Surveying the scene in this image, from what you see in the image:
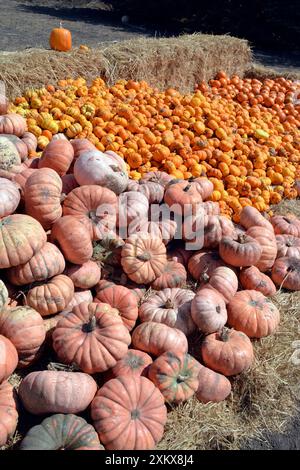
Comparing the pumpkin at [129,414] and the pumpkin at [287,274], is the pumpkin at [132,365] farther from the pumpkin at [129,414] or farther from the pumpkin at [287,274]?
the pumpkin at [287,274]

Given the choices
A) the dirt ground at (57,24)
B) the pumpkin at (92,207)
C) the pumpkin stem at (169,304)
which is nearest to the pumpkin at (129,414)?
the pumpkin stem at (169,304)

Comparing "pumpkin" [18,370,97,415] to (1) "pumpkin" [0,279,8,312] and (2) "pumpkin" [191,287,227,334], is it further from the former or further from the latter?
(2) "pumpkin" [191,287,227,334]

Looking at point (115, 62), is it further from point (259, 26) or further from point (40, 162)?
point (259, 26)

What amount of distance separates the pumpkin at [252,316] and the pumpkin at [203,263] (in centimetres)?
46

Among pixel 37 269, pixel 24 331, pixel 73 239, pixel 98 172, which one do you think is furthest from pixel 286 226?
pixel 24 331

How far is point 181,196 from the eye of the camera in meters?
4.48

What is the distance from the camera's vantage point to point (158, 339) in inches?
131

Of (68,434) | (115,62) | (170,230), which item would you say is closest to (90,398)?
(68,434)

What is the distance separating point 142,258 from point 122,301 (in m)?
0.48

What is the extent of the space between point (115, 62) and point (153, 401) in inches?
263

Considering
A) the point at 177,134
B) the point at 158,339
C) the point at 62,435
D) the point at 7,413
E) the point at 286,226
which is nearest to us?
the point at 62,435

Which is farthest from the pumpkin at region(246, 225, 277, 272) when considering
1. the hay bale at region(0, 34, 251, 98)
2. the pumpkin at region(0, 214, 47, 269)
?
the hay bale at region(0, 34, 251, 98)

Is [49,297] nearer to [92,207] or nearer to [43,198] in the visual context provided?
[43,198]

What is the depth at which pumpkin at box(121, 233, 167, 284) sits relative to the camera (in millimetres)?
3863
